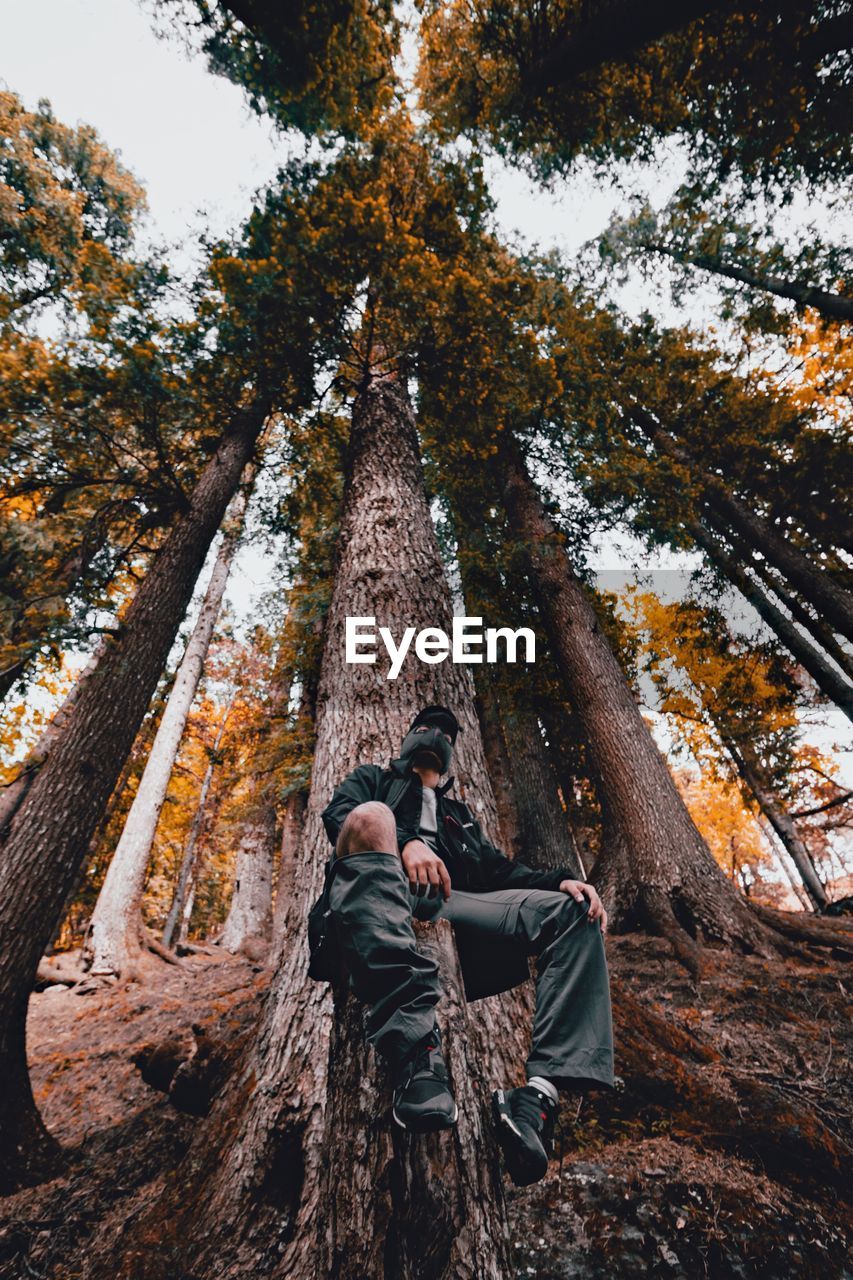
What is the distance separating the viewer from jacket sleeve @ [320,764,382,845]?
2256mm

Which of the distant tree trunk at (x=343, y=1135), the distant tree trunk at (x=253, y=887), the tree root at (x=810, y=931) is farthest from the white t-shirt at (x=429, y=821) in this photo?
the distant tree trunk at (x=253, y=887)

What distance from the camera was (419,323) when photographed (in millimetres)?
6988

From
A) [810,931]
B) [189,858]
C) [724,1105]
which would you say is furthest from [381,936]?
[189,858]

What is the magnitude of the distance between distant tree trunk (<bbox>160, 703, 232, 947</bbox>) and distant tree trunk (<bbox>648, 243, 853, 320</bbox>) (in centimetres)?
1627

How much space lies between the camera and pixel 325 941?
6.65 feet

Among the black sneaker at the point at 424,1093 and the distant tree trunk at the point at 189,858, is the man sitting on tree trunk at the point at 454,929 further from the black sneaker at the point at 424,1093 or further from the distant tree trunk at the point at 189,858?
the distant tree trunk at the point at 189,858

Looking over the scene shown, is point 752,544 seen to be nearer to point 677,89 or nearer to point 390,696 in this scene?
point 677,89

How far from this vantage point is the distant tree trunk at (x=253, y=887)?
1152cm

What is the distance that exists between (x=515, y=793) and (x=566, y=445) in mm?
6862

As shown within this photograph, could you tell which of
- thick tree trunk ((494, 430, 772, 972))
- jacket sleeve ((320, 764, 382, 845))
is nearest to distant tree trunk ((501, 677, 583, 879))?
thick tree trunk ((494, 430, 772, 972))

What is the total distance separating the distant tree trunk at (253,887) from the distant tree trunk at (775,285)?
47.7 feet

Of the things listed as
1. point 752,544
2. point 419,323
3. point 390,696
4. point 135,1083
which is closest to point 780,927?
point 390,696

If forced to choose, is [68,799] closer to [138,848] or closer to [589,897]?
[589,897]

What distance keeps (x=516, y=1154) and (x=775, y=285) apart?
13.7 meters
